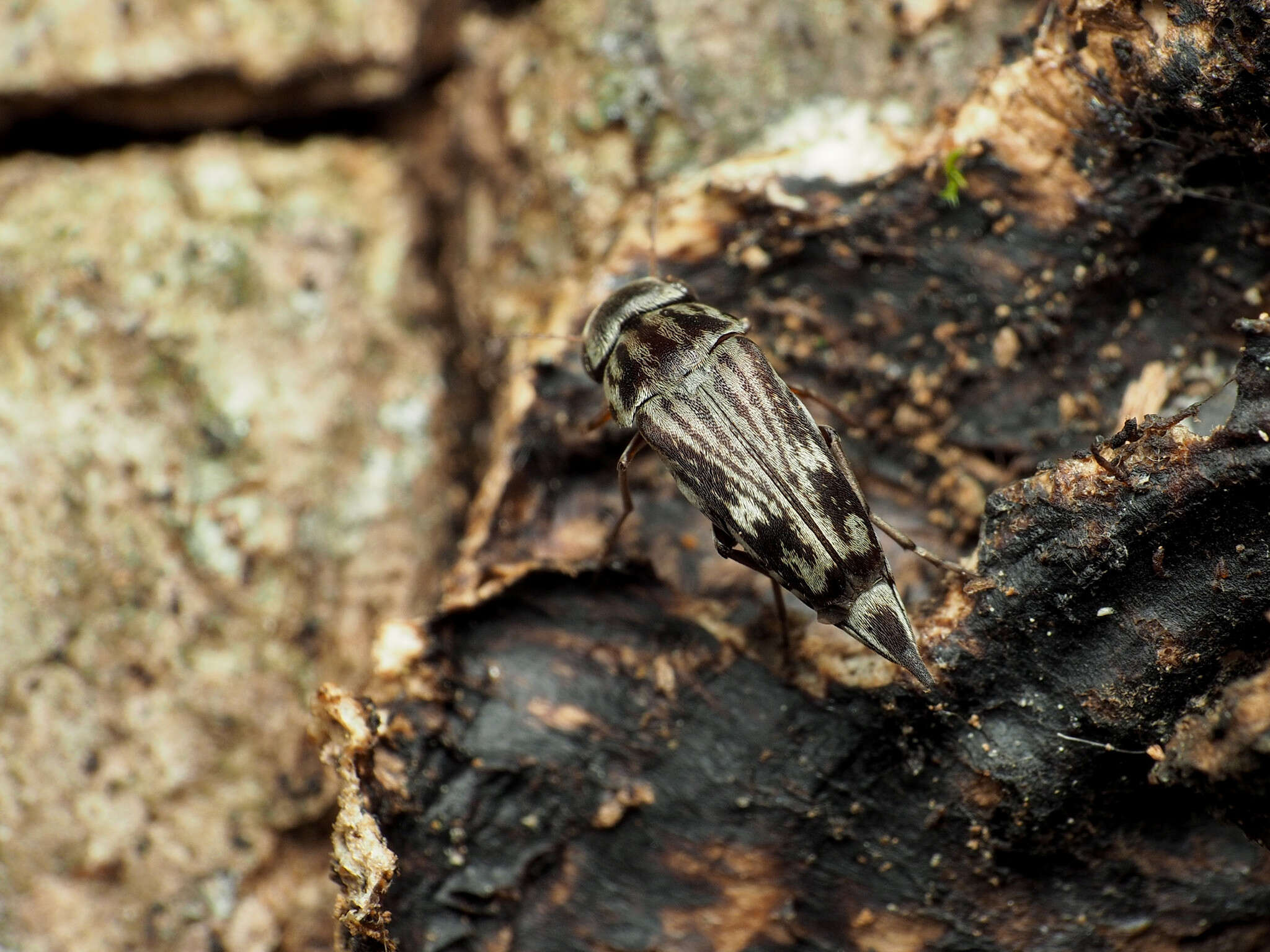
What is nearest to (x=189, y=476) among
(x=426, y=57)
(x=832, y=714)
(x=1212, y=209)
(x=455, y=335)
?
(x=455, y=335)

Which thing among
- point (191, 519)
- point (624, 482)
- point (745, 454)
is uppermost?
point (745, 454)

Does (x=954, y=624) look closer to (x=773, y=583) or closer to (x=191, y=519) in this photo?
(x=773, y=583)

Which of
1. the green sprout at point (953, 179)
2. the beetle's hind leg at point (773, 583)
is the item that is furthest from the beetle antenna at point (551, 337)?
the green sprout at point (953, 179)

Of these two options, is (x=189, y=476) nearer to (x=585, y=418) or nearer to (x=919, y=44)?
(x=585, y=418)

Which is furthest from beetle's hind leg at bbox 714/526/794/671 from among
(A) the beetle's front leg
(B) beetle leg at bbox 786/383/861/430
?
(B) beetle leg at bbox 786/383/861/430

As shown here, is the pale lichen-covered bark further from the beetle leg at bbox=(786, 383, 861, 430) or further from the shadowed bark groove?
the beetle leg at bbox=(786, 383, 861, 430)

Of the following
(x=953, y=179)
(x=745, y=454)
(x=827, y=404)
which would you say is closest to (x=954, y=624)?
(x=745, y=454)
